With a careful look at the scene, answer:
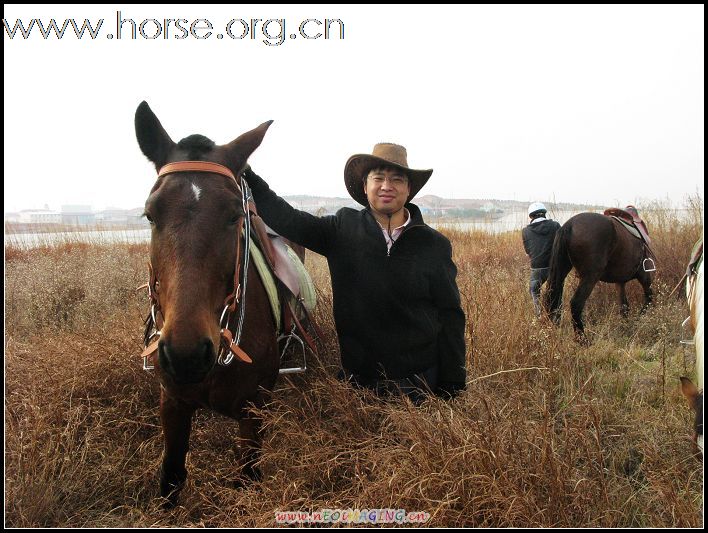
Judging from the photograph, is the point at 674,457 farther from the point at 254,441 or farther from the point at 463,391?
the point at 254,441

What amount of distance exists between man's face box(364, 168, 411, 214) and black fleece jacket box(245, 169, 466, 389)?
0.11 metres

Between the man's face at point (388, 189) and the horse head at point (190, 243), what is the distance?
2.82 feet

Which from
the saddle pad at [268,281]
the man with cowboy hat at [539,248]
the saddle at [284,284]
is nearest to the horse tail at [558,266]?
the man with cowboy hat at [539,248]

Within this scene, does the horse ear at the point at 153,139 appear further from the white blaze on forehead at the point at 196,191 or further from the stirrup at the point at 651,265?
the stirrup at the point at 651,265

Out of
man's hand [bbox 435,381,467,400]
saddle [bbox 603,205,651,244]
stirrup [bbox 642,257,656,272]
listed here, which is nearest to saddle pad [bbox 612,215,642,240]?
saddle [bbox 603,205,651,244]

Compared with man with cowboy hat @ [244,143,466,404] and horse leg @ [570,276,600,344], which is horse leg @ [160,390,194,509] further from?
horse leg @ [570,276,600,344]

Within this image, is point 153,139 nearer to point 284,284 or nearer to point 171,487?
point 284,284

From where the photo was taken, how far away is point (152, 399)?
283cm

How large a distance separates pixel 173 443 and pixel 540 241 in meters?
5.54

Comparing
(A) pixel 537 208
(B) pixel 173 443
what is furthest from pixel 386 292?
(A) pixel 537 208

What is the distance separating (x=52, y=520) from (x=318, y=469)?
1349 millimetres

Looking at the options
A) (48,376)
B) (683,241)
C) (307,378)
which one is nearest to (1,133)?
(48,376)

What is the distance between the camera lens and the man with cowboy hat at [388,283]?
88.1 inches

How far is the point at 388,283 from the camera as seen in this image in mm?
2221
